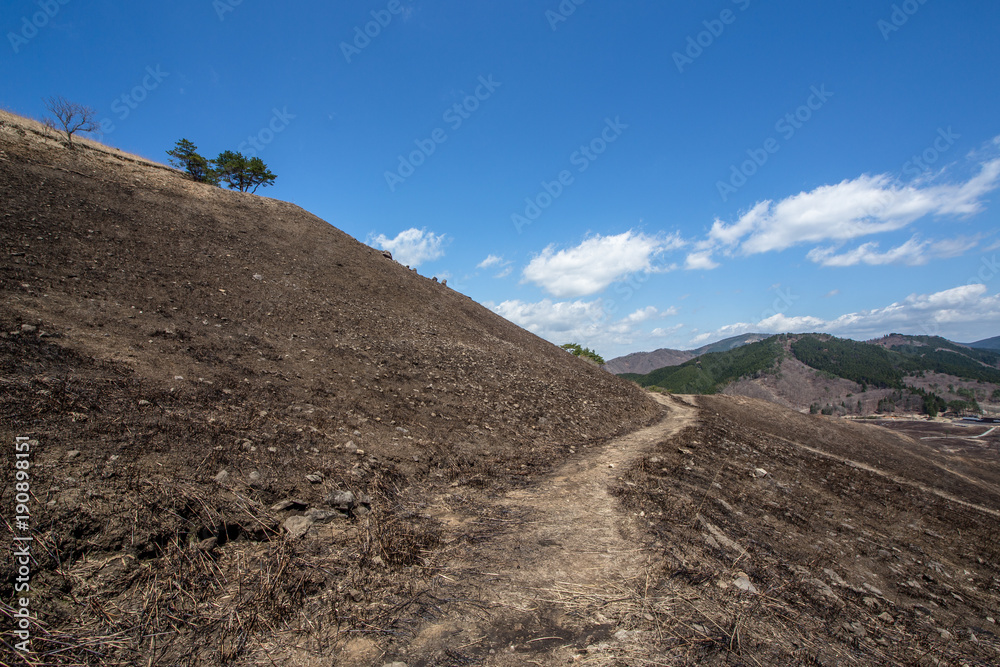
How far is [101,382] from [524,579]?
6.22 meters

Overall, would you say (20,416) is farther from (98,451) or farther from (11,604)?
(11,604)

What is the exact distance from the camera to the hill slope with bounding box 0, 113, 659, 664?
313cm

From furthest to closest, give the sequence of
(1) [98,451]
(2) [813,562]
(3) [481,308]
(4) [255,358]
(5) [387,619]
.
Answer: (3) [481,308] → (4) [255,358] → (2) [813,562] → (1) [98,451] → (5) [387,619]

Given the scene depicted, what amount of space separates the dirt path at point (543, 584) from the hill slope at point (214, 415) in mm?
690

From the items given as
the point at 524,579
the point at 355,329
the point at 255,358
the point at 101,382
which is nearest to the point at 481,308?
the point at 355,329

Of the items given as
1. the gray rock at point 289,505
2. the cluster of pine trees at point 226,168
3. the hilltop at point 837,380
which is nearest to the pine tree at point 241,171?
the cluster of pine trees at point 226,168

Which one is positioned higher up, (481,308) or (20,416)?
(481,308)

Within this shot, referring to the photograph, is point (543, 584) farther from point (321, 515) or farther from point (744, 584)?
point (321, 515)

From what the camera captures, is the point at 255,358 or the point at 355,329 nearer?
the point at 255,358

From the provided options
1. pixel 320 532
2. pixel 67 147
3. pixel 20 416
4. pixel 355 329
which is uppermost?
pixel 67 147

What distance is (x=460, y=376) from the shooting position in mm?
11758

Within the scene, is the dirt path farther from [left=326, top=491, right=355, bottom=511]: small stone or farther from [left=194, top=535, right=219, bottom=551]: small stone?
[left=194, top=535, right=219, bottom=551]: small stone

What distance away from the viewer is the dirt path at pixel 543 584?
2920 mm

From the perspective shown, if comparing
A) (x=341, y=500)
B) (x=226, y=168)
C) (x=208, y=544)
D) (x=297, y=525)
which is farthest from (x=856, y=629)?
(x=226, y=168)
